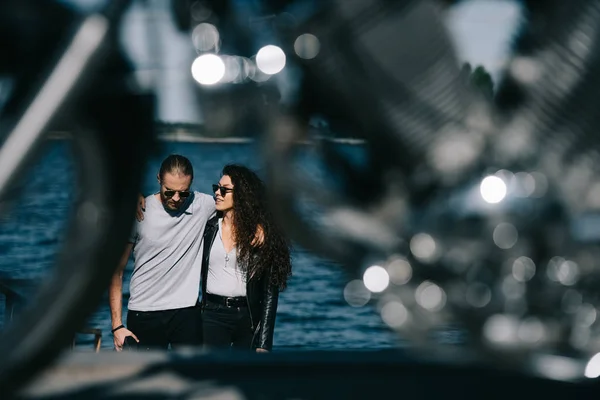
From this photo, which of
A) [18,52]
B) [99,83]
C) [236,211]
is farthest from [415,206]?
[236,211]

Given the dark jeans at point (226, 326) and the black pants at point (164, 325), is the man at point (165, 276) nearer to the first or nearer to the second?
the black pants at point (164, 325)

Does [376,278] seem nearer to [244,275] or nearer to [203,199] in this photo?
[244,275]

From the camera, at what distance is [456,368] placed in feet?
12.6

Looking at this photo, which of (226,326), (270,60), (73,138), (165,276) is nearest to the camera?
(270,60)

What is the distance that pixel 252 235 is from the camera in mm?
6219

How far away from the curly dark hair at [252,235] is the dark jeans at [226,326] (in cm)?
22

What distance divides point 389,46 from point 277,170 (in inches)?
12.3

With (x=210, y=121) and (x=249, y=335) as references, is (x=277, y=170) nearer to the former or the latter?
(x=210, y=121)

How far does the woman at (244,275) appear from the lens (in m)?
6.17

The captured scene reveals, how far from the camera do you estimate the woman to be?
617cm

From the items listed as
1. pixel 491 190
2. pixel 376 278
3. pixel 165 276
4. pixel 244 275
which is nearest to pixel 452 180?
pixel 491 190

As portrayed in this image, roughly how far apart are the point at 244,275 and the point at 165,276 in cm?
49

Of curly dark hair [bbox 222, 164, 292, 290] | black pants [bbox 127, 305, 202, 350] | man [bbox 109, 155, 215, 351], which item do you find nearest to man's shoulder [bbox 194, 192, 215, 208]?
man [bbox 109, 155, 215, 351]

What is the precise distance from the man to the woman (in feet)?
0.58
